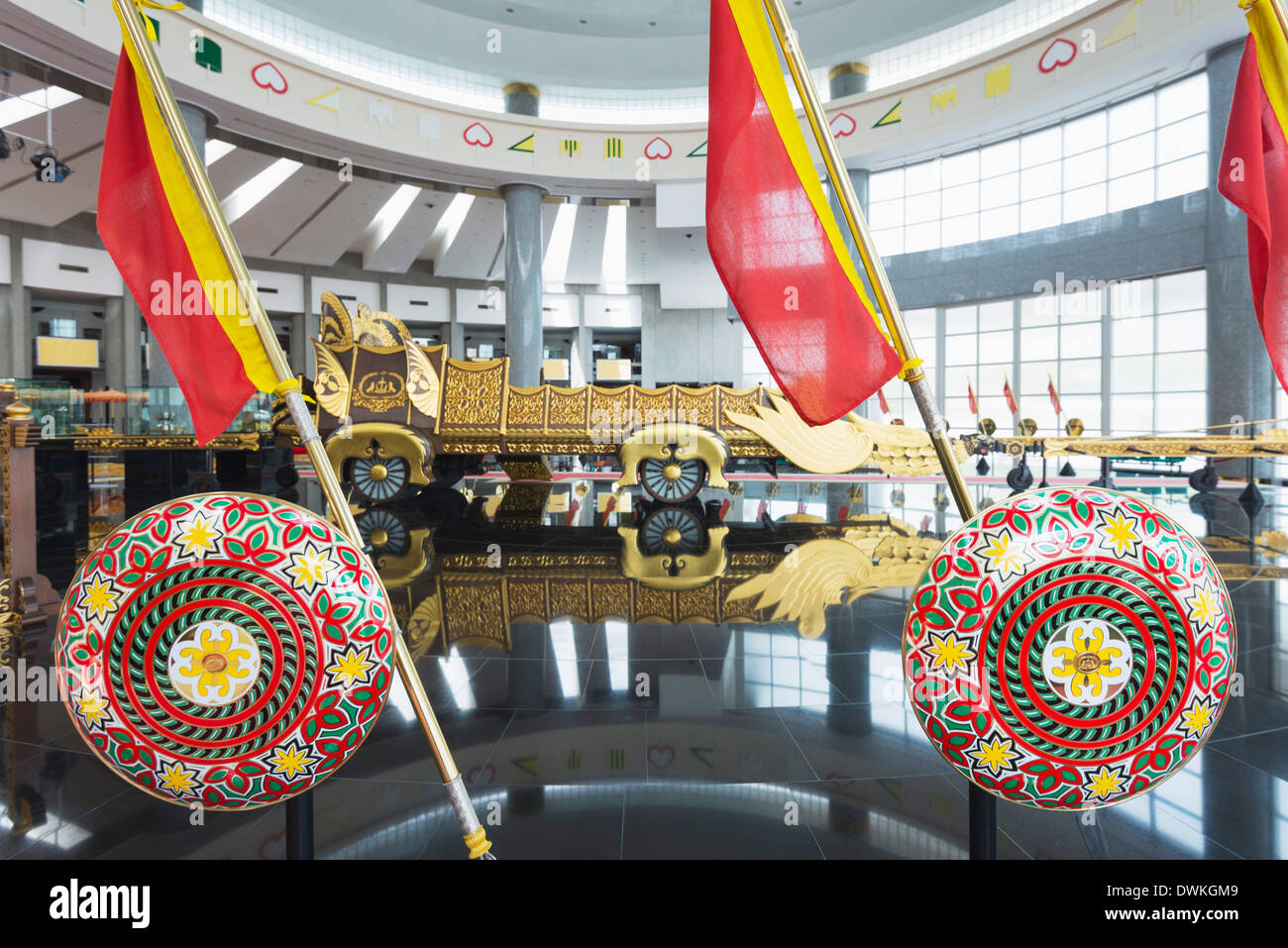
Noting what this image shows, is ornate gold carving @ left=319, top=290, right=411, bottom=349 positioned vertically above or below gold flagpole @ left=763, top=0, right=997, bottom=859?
above

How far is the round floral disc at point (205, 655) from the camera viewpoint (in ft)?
3.31

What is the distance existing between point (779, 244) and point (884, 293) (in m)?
0.27

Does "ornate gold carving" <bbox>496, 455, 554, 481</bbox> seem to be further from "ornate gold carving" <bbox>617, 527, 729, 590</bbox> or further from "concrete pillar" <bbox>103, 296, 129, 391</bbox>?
"concrete pillar" <bbox>103, 296, 129, 391</bbox>

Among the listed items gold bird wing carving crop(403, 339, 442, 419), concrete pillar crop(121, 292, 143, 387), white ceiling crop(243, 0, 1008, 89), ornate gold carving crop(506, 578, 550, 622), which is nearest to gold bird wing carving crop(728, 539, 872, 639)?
ornate gold carving crop(506, 578, 550, 622)

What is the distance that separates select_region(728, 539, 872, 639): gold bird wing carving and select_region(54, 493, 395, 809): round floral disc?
233 centimetres

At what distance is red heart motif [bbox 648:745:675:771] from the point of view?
73.7 inches

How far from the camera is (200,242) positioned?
4.56 ft

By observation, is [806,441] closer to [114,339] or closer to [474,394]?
[474,394]

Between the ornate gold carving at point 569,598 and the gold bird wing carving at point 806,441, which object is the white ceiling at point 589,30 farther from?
the ornate gold carving at point 569,598

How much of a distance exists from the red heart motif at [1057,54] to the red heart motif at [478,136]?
31.3 ft

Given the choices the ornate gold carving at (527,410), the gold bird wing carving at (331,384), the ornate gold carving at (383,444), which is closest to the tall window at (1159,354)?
the ornate gold carving at (527,410)

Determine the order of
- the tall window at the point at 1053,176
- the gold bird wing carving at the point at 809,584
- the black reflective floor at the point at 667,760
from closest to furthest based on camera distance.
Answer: the black reflective floor at the point at 667,760 < the gold bird wing carving at the point at 809,584 < the tall window at the point at 1053,176

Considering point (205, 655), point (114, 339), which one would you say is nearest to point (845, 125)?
point (205, 655)

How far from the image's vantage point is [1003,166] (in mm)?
13188
